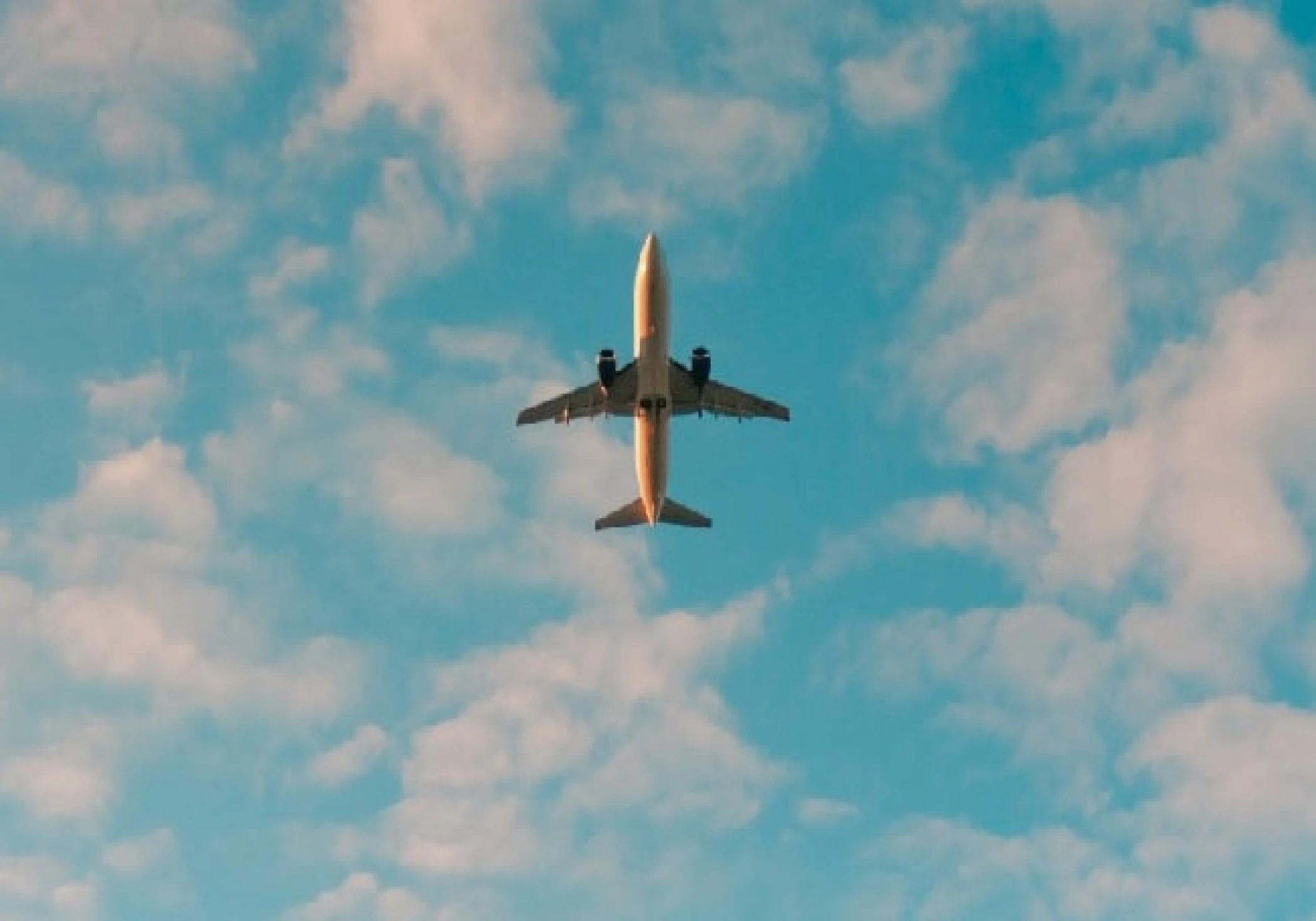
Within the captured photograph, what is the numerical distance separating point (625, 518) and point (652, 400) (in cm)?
1577

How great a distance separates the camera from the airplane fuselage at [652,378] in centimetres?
11825

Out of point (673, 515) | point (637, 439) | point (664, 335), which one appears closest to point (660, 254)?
point (664, 335)

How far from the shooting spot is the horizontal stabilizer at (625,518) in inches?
5394

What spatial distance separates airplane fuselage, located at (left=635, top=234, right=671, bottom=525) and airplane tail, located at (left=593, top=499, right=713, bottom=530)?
3.91 m

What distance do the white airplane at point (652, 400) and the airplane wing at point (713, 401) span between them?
1.7 inches

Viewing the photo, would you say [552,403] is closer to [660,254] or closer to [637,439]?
[637,439]

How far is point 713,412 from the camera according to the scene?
13275 centimetres

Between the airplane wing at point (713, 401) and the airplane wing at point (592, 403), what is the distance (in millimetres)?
2943

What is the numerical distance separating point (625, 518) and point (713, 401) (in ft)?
39.5

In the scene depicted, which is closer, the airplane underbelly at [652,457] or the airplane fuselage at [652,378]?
the airplane fuselage at [652,378]

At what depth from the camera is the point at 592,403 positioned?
429 feet

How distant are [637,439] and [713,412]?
7.69 m

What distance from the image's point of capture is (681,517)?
139 metres

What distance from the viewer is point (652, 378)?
401 ft
